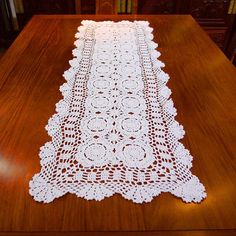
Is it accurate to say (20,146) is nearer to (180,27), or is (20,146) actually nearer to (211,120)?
(211,120)

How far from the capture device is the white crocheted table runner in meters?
0.60

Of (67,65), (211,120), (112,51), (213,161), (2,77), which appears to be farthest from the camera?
(112,51)

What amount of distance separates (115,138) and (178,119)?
22 cm

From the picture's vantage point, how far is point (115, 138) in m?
0.73

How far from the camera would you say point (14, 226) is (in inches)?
20.7

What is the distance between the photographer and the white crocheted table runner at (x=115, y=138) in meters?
0.60

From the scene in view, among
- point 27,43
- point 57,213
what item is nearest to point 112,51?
point 27,43

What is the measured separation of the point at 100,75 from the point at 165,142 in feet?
1.45

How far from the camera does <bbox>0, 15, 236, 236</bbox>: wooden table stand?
0.54 metres

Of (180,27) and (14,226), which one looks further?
(180,27)

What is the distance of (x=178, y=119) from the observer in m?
0.81

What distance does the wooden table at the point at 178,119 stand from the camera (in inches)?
21.2

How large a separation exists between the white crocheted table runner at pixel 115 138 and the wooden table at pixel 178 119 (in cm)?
3

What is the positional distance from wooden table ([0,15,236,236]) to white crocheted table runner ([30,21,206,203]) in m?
0.03
